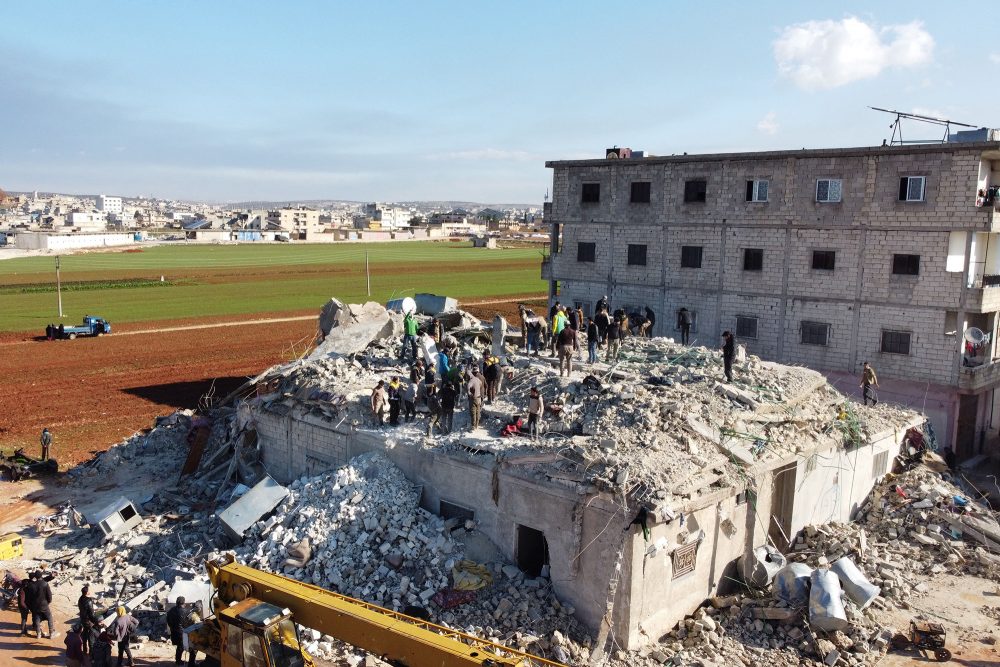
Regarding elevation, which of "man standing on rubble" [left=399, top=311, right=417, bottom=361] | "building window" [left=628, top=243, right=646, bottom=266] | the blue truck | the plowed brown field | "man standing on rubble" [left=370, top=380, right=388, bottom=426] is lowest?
the plowed brown field

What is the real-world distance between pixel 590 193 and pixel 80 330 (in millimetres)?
36571

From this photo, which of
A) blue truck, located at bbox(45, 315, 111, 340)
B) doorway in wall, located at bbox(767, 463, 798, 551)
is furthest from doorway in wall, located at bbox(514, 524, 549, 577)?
blue truck, located at bbox(45, 315, 111, 340)

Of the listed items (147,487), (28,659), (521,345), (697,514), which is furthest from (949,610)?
(147,487)

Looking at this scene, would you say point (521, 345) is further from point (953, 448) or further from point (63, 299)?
point (63, 299)

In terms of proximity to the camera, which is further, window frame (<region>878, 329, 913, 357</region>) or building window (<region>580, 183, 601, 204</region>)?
building window (<region>580, 183, 601, 204</region>)

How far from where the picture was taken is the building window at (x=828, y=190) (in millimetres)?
29156

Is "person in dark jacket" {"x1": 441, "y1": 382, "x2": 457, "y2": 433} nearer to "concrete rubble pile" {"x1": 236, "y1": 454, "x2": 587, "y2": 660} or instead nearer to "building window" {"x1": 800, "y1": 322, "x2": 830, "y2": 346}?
"concrete rubble pile" {"x1": 236, "y1": 454, "x2": 587, "y2": 660}

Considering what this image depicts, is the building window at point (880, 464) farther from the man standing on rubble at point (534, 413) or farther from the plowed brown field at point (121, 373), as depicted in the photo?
the plowed brown field at point (121, 373)

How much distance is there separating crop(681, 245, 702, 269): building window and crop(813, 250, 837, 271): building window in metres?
4.82

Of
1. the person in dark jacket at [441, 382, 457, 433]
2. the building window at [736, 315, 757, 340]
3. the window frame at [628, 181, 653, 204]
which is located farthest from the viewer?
the window frame at [628, 181, 653, 204]

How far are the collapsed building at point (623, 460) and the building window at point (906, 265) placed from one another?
6.91 meters

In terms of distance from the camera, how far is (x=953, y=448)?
27938 millimetres

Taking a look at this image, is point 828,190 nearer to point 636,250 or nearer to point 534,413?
point 636,250

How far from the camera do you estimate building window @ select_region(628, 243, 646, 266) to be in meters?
34.9
